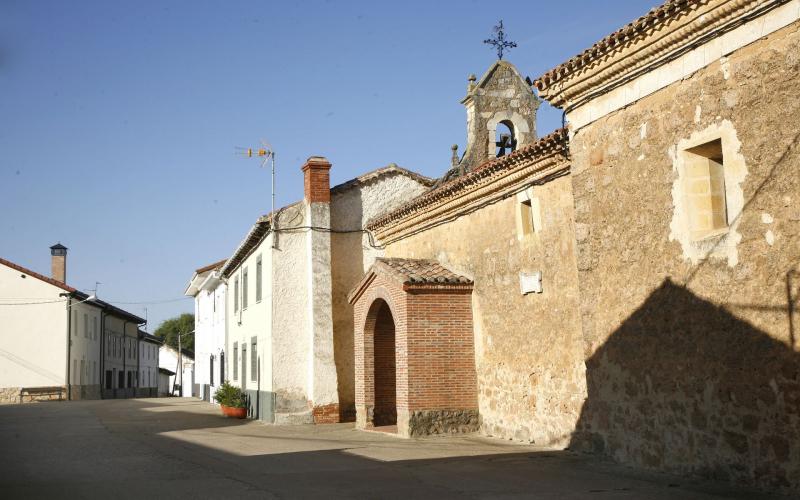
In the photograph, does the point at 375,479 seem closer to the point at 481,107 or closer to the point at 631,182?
the point at 631,182

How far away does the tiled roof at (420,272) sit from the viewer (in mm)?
14789

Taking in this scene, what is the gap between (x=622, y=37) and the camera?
959 cm

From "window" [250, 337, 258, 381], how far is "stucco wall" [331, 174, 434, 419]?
165 inches

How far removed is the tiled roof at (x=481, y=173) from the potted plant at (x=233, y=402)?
729 cm

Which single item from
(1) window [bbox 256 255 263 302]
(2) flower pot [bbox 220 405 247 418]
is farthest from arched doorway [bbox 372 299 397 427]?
(2) flower pot [bbox 220 405 247 418]

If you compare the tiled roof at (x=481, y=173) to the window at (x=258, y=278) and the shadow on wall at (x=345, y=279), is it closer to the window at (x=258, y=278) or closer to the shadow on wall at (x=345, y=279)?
the shadow on wall at (x=345, y=279)

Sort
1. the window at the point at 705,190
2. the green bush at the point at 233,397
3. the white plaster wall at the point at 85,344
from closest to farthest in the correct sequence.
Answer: the window at the point at 705,190 → the green bush at the point at 233,397 → the white plaster wall at the point at 85,344

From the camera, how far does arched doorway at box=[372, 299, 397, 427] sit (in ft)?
56.0

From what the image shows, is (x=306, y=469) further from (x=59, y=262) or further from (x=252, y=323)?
(x=59, y=262)

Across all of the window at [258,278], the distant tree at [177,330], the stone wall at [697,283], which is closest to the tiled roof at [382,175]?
the window at [258,278]

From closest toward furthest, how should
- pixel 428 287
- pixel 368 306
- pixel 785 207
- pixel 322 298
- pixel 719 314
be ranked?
pixel 785 207
pixel 719 314
pixel 428 287
pixel 368 306
pixel 322 298

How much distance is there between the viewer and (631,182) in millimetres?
9820

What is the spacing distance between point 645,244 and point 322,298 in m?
10.9

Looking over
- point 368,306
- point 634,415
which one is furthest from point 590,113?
point 368,306
